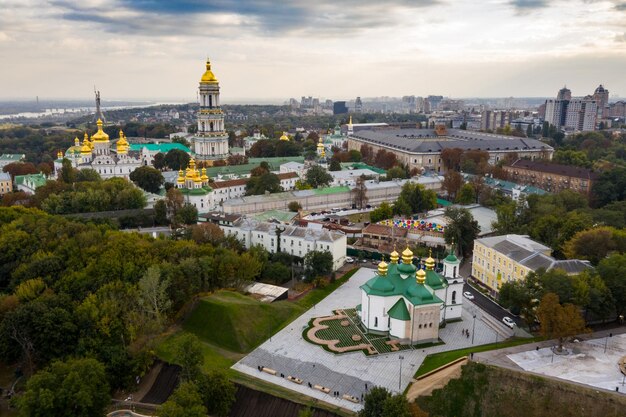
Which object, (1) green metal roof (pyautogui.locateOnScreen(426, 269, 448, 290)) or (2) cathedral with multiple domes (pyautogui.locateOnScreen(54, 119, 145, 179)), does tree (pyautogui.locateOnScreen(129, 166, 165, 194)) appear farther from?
(1) green metal roof (pyautogui.locateOnScreen(426, 269, 448, 290))

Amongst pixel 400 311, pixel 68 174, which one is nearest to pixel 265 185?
pixel 68 174

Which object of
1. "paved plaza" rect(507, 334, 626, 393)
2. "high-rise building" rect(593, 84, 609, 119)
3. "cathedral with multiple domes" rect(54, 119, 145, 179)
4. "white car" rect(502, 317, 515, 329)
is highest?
"high-rise building" rect(593, 84, 609, 119)

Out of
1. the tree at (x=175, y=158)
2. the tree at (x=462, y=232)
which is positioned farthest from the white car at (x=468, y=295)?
the tree at (x=175, y=158)

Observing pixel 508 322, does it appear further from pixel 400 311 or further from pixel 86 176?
pixel 86 176

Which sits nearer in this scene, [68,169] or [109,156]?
[68,169]

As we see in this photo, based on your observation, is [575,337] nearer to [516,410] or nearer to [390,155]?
[516,410]

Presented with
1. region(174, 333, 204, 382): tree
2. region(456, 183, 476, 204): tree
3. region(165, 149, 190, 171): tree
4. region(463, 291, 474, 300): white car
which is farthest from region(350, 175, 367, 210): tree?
region(174, 333, 204, 382): tree

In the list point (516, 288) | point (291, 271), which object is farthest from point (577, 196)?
point (291, 271)
